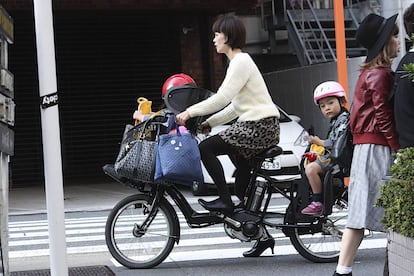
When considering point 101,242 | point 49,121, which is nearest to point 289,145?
point 101,242

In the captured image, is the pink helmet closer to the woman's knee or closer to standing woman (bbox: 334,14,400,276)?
the woman's knee

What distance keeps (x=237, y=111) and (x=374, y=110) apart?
1589mm

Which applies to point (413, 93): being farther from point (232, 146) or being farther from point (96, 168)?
point (96, 168)

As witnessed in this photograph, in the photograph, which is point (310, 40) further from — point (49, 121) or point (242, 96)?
point (49, 121)

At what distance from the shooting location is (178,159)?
20.7ft

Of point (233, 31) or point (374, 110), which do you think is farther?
point (233, 31)

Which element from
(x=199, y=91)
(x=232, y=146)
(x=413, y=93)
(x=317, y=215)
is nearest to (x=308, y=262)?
(x=317, y=215)

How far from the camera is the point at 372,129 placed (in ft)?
17.2

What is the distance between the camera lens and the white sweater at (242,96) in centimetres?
624

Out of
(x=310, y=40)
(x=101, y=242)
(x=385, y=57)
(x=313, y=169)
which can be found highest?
(x=310, y=40)

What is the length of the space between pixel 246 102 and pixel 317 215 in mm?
1132

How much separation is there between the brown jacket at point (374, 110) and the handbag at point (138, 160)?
71.2 inches

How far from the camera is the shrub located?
4.41m

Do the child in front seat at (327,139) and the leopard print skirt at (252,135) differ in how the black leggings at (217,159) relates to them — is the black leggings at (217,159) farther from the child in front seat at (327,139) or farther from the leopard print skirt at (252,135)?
the child in front seat at (327,139)
